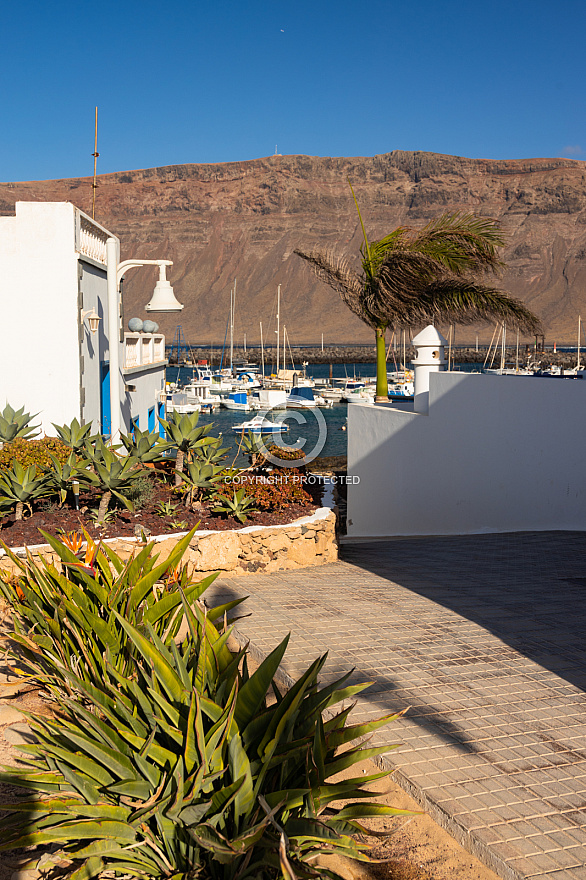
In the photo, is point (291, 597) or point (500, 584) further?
point (500, 584)

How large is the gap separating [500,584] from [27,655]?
4.27 m

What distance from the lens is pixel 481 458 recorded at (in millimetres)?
9188

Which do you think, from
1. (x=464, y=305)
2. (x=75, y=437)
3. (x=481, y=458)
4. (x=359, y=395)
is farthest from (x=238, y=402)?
(x=75, y=437)

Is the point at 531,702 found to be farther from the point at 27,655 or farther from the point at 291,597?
the point at 27,655

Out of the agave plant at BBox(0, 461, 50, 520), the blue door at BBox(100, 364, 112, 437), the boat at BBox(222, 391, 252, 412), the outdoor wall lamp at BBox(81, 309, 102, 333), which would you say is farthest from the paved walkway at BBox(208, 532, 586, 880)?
the boat at BBox(222, 391, 252, 412)

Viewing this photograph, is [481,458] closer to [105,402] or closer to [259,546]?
[259,546]

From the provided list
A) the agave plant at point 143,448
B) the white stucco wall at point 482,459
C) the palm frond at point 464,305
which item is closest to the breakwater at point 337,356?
the palm frond at point 464,305

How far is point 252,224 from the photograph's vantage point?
164 m

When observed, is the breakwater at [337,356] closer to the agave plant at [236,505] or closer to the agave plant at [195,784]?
the agave plant at [236,505]

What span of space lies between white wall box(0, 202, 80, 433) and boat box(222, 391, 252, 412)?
46891mm

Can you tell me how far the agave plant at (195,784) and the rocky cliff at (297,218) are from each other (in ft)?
441

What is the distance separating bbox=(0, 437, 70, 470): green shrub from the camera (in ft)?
25.5

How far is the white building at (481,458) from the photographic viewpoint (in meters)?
8.73

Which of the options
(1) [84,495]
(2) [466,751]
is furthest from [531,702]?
(1) [84,495]
